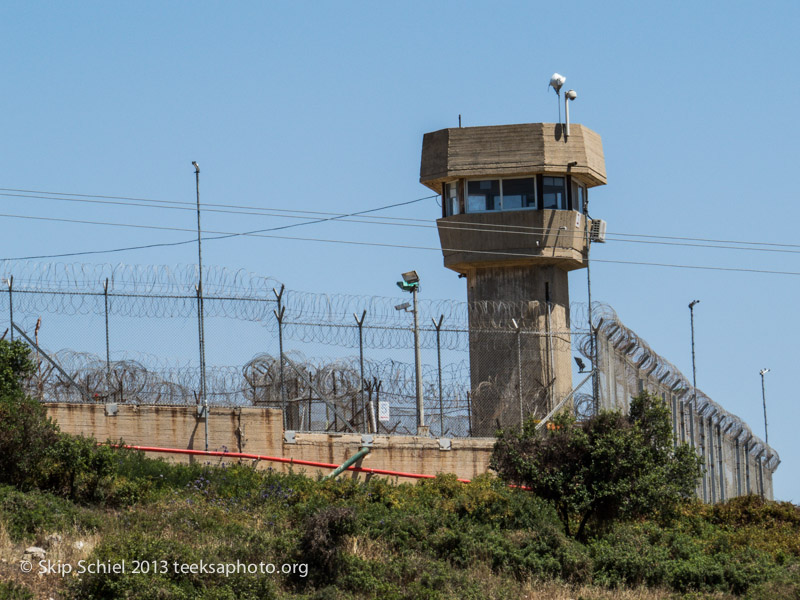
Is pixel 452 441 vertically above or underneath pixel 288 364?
underneath

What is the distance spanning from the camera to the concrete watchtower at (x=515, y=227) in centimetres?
3180

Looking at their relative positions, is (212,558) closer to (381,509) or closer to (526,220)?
(381,509)

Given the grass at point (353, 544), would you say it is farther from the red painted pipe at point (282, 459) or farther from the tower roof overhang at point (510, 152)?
the tower roof overhang at point (510, 152)

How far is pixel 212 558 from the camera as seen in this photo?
54.2 ft

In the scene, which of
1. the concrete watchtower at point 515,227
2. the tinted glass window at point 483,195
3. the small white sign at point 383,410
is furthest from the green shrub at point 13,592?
the tinted glass window at point 483,195

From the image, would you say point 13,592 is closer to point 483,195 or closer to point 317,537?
point 317,537

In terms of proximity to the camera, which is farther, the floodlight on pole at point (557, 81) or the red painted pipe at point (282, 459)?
the floodlight on pole at point (557, 81)

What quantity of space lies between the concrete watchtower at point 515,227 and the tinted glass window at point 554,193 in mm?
27

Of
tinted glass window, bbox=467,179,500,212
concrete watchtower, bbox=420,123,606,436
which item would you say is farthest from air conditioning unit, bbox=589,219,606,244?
tinted glass window, bbox=467,179,500,212

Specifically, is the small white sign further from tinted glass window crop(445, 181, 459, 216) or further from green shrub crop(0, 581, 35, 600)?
tinted glass window crop(445, 181, 459, 216)

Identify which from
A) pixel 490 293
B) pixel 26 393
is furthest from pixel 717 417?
pixel 26 393

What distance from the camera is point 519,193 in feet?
106

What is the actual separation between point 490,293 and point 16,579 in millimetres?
19632

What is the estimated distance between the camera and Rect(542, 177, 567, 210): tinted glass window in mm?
32469
